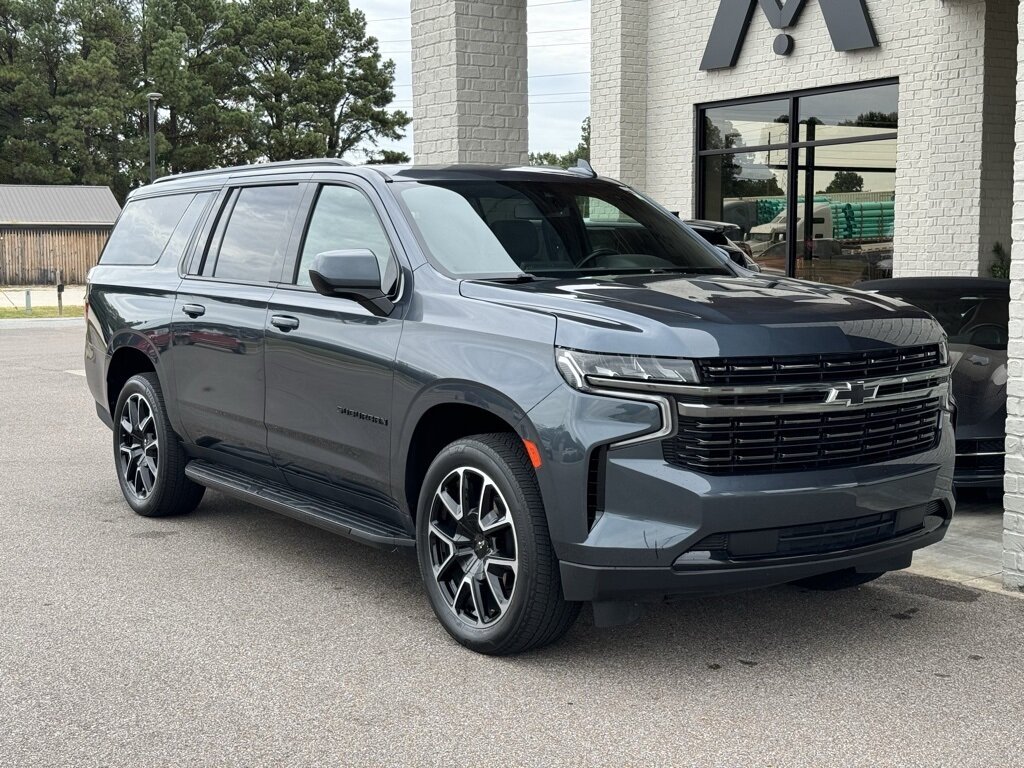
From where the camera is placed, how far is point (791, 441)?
439 centimetres

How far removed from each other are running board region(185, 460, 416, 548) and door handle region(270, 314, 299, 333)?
81 cm

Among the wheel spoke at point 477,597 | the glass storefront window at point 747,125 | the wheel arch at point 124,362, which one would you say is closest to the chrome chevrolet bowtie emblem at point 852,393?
the wheel spoke at point 477,597

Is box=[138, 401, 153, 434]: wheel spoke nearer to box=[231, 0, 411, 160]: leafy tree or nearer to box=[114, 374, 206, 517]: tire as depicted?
box=[114, 374, 206, 517]: tire

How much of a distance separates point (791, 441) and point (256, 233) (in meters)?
3.23

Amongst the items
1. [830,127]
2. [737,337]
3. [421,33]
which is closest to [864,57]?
[830,127]

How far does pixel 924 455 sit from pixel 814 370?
750mm

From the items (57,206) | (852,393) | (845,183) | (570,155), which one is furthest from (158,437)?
(570,155)

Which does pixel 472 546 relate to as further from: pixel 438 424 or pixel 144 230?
pixel 144 230

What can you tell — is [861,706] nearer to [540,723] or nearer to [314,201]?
[540,723]

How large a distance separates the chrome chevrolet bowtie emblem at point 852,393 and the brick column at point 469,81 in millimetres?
6190

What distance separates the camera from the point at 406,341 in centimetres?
514

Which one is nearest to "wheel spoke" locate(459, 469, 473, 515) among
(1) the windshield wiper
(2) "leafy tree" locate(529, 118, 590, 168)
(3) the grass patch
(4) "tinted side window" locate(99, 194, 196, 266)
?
(1) the windshield wiper

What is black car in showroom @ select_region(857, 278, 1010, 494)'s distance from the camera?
23.0 feet

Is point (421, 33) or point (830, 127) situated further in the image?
point (830, 127)
